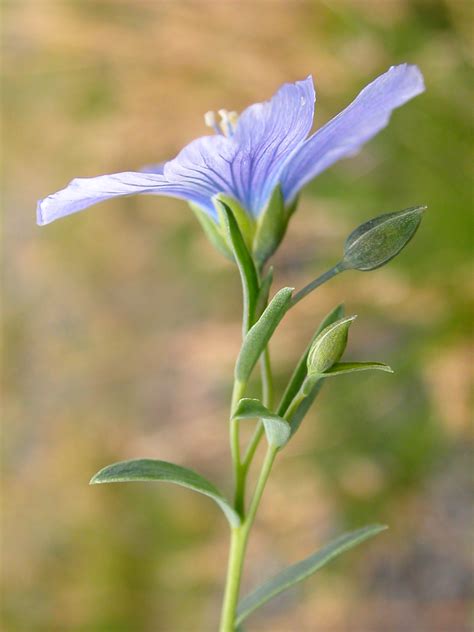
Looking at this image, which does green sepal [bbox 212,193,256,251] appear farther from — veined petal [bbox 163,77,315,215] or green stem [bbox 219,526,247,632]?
green stem [bbox 219,526,247,632]

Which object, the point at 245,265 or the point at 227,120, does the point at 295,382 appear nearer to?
the point at 245,265

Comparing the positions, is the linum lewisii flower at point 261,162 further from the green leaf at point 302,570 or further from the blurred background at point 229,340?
the blurred background at point 229,340

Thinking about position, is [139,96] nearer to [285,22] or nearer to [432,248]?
[285,22]

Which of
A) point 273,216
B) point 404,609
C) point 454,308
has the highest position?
point 273,216

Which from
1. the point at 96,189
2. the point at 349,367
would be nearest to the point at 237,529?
the point at 349,367

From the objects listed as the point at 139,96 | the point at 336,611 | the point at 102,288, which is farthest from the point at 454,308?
the point at 102,288
